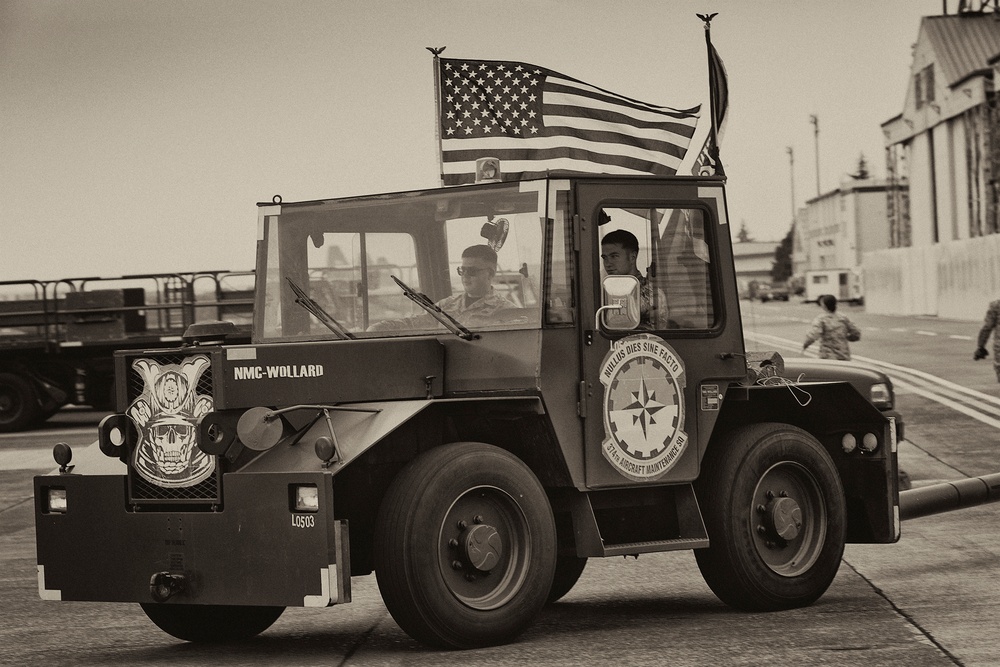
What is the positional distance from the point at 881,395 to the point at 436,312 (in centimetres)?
678

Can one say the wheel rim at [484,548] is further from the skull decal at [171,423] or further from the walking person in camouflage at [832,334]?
the walking person in camouflage at [832,334]

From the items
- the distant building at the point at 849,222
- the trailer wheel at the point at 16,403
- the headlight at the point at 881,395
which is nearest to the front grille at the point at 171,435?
the headlight at the point at 881,395

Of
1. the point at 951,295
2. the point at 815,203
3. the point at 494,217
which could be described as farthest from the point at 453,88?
the point at 815,203

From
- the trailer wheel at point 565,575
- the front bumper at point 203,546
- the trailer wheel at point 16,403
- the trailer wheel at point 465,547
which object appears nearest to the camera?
the front bumper at point 203,546

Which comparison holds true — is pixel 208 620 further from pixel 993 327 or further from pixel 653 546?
pixel 993 327

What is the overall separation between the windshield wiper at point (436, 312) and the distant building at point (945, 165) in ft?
162

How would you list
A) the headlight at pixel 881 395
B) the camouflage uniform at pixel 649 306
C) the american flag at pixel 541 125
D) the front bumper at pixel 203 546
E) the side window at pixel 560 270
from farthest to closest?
the headlight at pixel 881 395 < the american flag at pixel 541 125 < the camouflage uniform at pixel 649 306 < the side window at pixel 560 270 < the front bumper at pixel 203 546

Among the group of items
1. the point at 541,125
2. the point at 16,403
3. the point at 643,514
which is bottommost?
the point at 16,403

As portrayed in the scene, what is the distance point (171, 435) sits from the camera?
7066 millimetres

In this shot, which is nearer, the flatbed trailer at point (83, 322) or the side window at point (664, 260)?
the side window at point (664, 260)

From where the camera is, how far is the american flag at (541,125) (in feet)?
28.0

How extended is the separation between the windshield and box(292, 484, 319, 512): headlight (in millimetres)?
1323

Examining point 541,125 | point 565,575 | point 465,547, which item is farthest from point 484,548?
point 541,125

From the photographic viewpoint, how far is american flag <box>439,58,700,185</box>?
854cm
